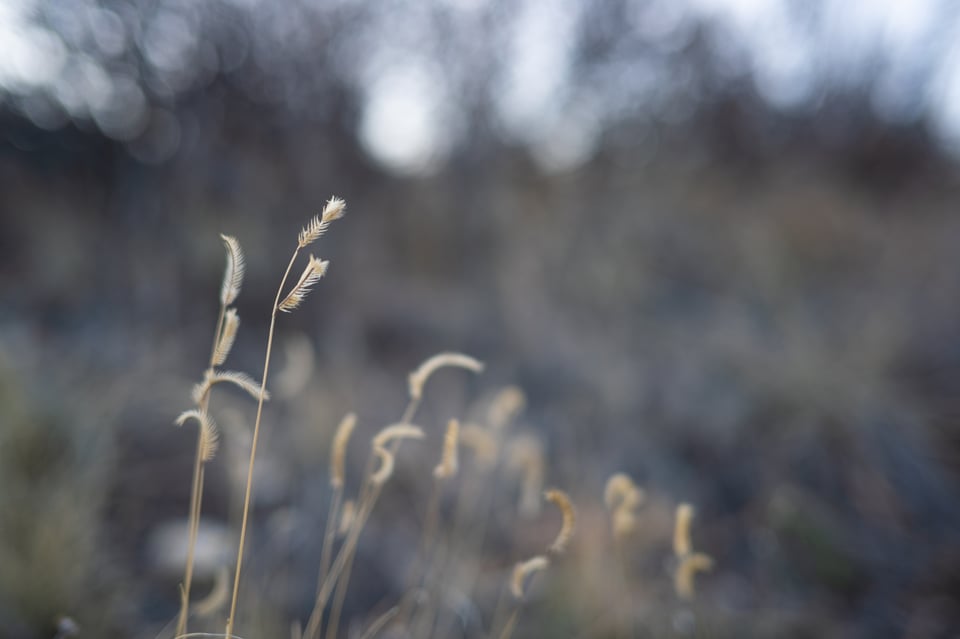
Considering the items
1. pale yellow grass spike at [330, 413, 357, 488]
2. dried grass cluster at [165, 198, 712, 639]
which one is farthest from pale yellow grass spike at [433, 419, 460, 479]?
pale yellow grass spike at [330, 413, 357, 488]

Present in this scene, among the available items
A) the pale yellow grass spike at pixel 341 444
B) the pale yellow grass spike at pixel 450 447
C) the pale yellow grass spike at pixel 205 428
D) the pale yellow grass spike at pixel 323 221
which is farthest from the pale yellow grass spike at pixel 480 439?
the pale yellow grass spike at pixel 323 221

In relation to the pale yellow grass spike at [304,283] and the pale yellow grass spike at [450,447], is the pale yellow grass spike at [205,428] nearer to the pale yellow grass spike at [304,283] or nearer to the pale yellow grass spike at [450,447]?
the pale yellow grass spike at [304,283]

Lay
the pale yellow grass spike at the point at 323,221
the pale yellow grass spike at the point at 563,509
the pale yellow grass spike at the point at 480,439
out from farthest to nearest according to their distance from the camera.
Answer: the pale yellow grass spike at the point at 480,439, the pale yellow grass spike at the point at 563,509, the pale yellow grass spike at the point at 323,221

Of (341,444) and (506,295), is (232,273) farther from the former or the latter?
(506,295)

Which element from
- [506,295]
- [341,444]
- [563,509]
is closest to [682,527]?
[563,509]

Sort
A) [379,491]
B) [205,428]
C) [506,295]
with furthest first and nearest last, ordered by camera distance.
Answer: [506,295]
[379,491]
[205,428]

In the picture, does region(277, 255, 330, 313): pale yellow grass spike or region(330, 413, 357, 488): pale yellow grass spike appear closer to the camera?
region(277, 255, 330, 313): pale yellow grass spike

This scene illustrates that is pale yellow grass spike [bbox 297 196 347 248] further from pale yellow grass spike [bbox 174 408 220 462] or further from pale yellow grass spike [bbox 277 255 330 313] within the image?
pale yellow grass spike [bbox 174 408 220 462]

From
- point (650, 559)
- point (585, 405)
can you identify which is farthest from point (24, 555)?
point (585, 405)

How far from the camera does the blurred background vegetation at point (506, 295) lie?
7.82 feet

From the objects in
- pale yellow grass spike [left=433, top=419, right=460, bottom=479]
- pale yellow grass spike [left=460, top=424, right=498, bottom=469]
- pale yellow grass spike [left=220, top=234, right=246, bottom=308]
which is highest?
pale yellow grass spike [left=460, top=424, right=498, bottom=469]

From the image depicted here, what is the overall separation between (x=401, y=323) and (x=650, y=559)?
2.92 m

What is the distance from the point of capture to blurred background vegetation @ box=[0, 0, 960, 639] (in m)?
2.38

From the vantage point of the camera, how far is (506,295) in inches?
215
